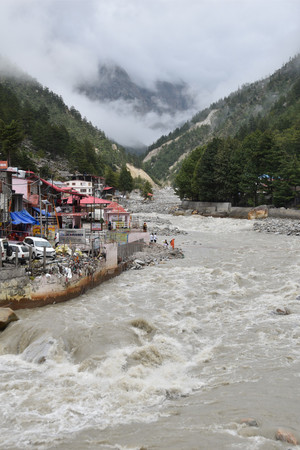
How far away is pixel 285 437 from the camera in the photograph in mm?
6898

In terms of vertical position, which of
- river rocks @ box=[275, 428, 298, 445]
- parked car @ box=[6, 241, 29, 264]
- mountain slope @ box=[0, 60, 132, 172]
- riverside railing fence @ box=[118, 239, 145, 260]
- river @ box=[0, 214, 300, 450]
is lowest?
river @ box=[0, 214, 300, 450]

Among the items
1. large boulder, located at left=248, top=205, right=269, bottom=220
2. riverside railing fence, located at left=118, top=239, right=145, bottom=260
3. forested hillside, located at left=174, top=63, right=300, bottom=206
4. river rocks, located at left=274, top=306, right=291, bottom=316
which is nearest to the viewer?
river rocks, located at left=274, top=306, right=291, bottom=316

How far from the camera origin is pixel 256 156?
2506 inches

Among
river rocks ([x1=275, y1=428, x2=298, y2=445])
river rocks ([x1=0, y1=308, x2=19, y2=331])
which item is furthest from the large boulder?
river rocks ([x1=275, y1=428, x2=298, y2=445])

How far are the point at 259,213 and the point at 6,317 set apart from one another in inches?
1979

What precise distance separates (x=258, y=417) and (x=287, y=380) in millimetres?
2262

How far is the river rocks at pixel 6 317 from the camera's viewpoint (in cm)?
1347

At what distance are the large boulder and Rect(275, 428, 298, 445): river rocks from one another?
2054 inches

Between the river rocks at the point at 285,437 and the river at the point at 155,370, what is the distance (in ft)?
0.47

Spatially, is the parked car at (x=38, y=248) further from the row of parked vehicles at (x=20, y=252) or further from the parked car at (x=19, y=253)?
the parked car at (x=19, y=253)

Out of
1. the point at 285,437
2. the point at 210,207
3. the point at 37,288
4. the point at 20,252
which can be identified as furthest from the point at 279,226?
the point at 285,437

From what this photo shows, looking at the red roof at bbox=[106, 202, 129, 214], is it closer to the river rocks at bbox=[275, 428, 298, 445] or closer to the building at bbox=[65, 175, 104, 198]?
the river rocks at bbox=[275, 428, 298, 445]

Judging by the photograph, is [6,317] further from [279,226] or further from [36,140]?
[36,140]

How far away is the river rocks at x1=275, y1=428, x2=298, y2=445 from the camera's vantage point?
6801 mm
